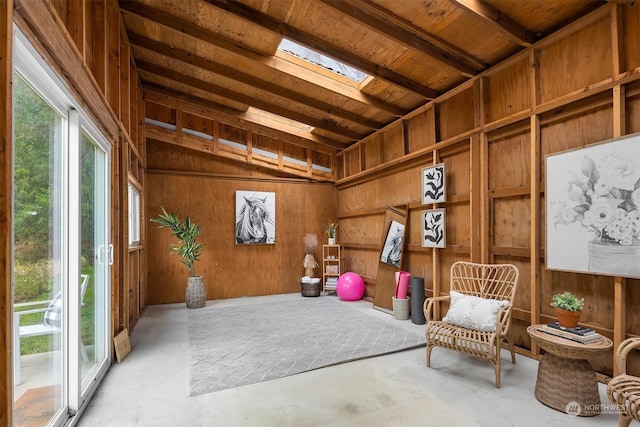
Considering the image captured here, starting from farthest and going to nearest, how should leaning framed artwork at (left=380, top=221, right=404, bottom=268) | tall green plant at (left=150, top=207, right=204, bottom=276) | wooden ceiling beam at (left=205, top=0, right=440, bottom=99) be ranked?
tall green plant at (left=150, top=207, right=204, bottom=276) → leaning framed artwork at (left=380, top=221, right=404, bottom=268) → wooden ceiling beam at (left=205, top=0, right=440, bottom=99)

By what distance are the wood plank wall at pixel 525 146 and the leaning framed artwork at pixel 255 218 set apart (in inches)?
107

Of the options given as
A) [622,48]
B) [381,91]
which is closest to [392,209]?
[381,91]

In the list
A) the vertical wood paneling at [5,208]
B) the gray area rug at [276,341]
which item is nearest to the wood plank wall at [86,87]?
the vertical wood paneling at [5,208]

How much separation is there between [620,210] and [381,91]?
304 centimetres

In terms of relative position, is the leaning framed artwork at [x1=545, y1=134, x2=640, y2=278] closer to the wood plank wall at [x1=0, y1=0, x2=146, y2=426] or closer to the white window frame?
the wood plank wall at [x1=0, y1=0, x2=146, y2=426]

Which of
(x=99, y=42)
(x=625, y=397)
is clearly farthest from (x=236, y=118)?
(x=625, y=397)

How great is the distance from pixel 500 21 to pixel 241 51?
2.74m

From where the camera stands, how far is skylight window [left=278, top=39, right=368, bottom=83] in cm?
401

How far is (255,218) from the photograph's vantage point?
643cm

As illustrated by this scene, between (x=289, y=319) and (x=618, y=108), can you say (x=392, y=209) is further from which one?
(x=618, y=108)

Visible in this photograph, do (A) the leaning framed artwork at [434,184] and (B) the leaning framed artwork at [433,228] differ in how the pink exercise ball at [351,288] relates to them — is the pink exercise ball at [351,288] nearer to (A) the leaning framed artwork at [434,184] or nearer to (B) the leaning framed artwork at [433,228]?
(B) the leaning framed artwork at [433,228]

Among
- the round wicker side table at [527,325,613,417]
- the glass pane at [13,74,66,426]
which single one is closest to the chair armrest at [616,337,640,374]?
the round wicker side table at [527,325,613,417]

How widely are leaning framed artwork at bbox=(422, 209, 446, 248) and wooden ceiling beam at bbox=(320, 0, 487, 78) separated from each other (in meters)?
1.74

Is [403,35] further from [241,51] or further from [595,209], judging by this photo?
[595,209]
